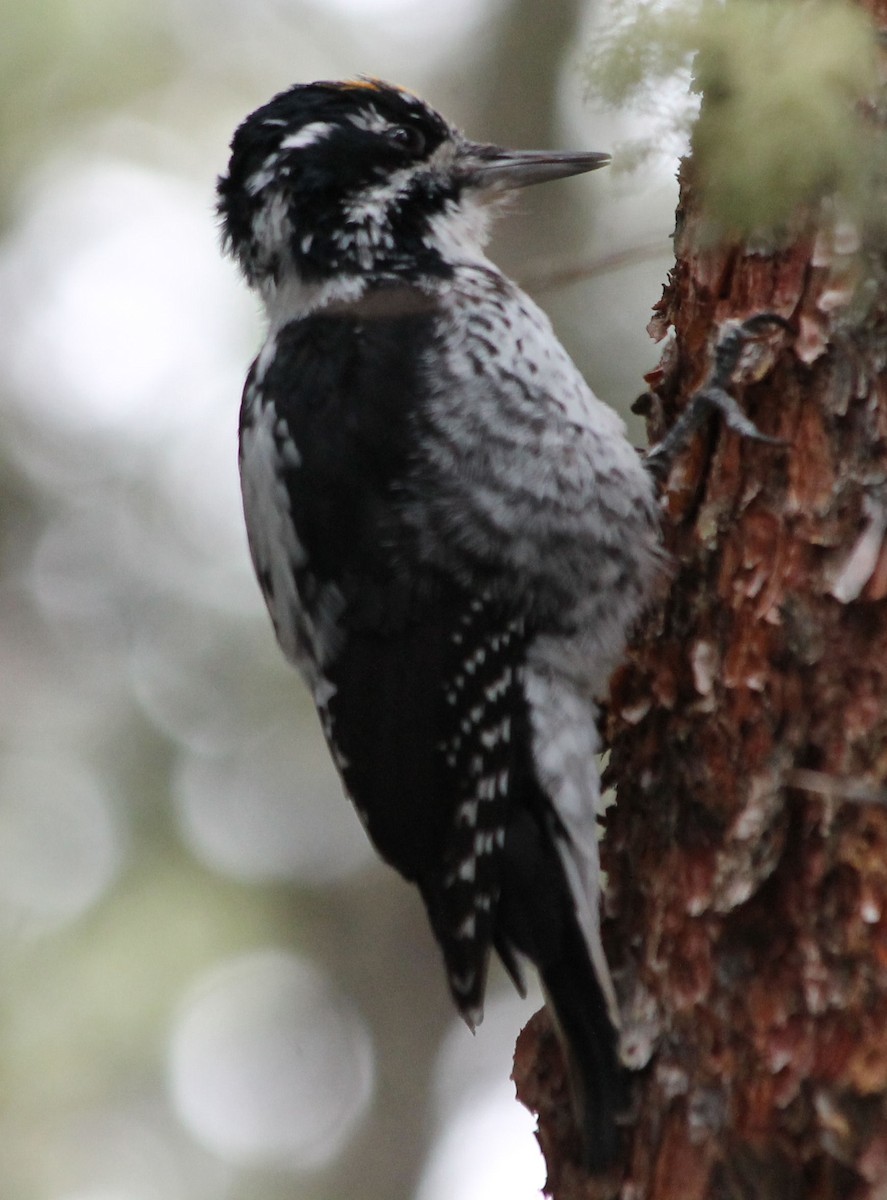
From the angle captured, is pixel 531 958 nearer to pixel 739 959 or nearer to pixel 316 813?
pixel 739 959

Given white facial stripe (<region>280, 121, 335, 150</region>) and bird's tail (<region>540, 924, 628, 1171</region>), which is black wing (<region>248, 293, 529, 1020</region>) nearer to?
bird's tail (<region>540, 924, 628, 1171</region>)

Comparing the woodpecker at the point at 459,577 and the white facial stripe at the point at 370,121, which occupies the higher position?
the white facial stripe at the point at 370,121

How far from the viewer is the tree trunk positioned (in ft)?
6.79

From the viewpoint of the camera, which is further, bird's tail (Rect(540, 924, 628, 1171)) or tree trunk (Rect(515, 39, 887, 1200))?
bird's tail (Rect(540, 924, 628, 1171))

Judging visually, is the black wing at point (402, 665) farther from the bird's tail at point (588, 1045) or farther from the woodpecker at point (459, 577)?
the bird's tail at point (588, 1045)

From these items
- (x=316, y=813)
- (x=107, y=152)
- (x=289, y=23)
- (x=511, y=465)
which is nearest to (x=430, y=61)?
(x=289, y=23)

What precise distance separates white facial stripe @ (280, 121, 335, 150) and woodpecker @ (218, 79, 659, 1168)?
0.33 m

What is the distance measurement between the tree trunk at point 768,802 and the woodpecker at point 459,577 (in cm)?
14

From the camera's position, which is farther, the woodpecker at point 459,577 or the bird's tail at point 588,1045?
the woodpecker at point 459,577

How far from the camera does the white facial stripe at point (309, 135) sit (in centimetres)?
317

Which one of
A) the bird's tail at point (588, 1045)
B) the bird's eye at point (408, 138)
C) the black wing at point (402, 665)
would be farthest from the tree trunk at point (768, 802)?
the bird's eye at point (408, 138)

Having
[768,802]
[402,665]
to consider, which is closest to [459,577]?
[402,665]

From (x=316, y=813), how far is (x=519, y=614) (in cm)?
339

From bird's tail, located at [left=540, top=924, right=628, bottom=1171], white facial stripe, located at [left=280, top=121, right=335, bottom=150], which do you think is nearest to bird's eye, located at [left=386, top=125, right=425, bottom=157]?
white facial stripe, located at [left=280, top=121, right=335, bottom=150]
